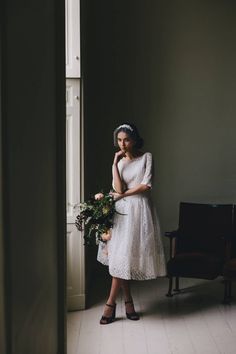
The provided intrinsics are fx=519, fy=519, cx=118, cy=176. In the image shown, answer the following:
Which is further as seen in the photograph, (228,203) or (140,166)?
(228,203)

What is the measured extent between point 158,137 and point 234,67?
4.22 feet

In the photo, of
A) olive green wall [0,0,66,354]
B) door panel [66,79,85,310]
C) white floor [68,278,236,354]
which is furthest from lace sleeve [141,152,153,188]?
olive green wall [0,0,66,354]

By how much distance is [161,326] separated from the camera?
4613mm

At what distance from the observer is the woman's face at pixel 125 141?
182 inches

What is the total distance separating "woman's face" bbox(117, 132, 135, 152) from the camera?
4617 mm

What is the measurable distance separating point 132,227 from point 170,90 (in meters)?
2.41

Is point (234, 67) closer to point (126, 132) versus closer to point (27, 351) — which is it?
point (126, 132)

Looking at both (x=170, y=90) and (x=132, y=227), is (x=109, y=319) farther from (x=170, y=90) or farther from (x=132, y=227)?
(x=170, y=90)

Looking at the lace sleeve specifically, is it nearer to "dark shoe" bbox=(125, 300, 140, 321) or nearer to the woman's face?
the woman's face

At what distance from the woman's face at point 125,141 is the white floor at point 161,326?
5.20ft

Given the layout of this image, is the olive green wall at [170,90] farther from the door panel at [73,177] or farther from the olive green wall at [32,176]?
the olive green wall at [32,176]

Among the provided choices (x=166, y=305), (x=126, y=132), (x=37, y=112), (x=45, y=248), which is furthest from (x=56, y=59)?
(x=166, y=305)

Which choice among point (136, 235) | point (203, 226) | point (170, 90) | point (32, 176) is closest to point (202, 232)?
point (203, 226)

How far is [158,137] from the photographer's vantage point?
644cm
